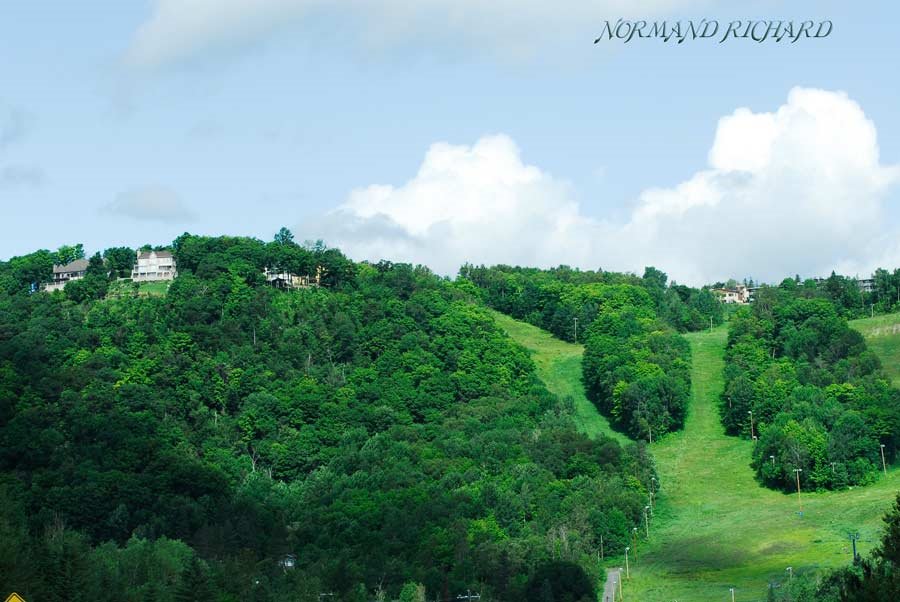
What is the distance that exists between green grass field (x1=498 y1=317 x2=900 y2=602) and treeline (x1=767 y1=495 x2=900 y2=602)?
6164 mm

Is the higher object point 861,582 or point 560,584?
point 861,582

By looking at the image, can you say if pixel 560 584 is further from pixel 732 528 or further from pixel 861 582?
pixel 861 582

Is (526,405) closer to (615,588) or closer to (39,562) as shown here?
(615,588)

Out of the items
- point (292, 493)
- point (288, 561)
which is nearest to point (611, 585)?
point (288, 561)

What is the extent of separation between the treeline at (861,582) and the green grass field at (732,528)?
616 centimetres

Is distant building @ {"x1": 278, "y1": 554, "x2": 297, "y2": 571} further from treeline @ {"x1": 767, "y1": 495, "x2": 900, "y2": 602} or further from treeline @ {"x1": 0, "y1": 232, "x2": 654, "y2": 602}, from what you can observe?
treeline @ {"x1": 767, "y1": 495, "x2": 900, "y2": 602}

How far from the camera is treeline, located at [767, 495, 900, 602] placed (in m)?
81.3

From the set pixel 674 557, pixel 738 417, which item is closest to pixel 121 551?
pixel 674 557

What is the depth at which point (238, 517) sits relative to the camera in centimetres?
15762

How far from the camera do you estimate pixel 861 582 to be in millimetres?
87812

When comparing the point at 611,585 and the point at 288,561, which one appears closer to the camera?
the point at 611,585

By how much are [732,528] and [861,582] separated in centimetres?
7000

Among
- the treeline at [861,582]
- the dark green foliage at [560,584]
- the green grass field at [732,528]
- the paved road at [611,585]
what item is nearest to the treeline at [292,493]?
the dark green foliage at [560,584]

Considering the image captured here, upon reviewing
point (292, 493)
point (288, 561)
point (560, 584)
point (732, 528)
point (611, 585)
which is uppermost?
point (292, 493)
